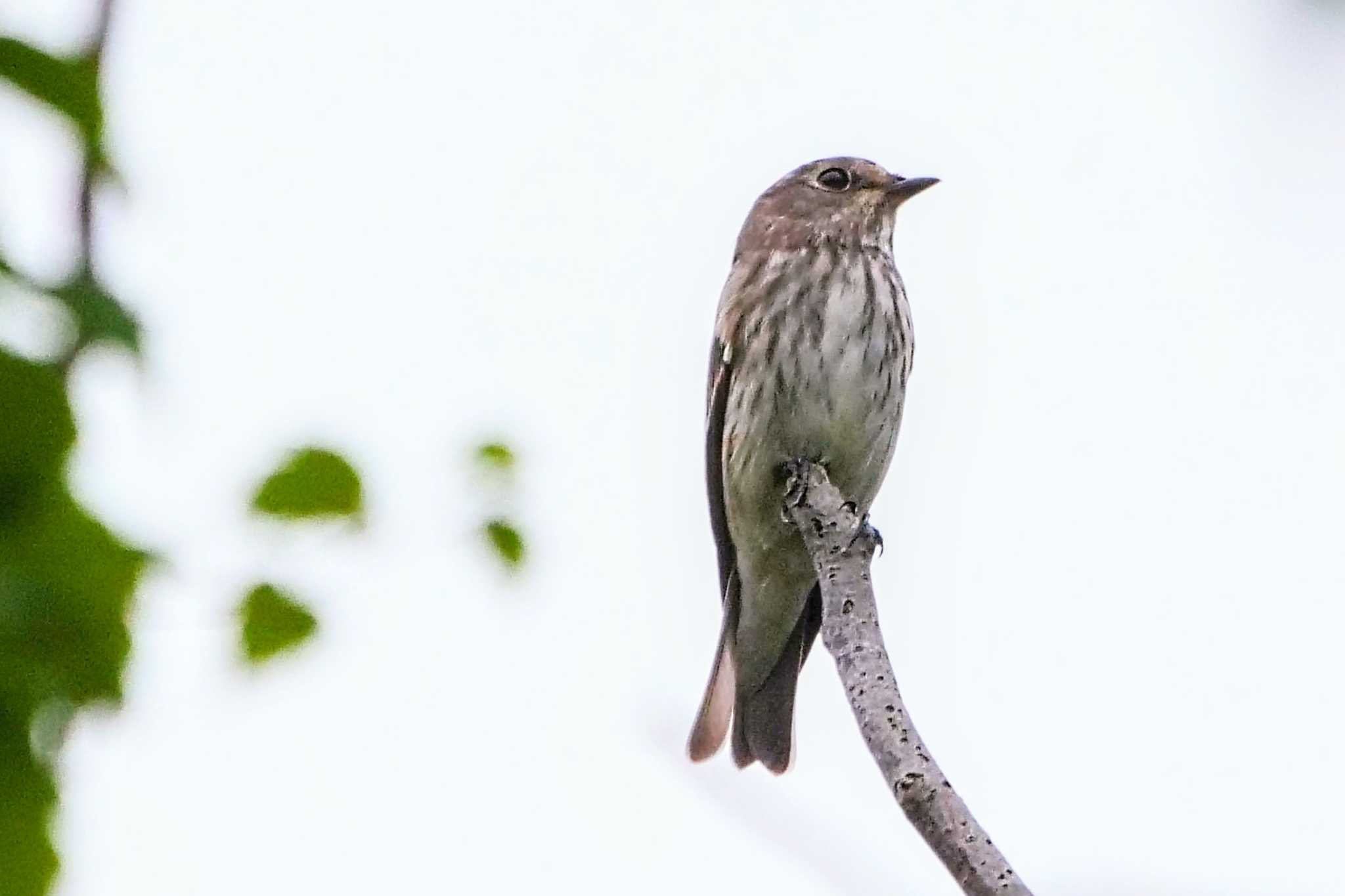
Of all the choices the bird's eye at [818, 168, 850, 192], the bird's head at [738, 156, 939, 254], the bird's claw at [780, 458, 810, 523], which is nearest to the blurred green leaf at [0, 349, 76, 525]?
the bird's claw at [780, 458, 810, 523]

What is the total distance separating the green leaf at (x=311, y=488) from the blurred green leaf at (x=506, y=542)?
72 cm

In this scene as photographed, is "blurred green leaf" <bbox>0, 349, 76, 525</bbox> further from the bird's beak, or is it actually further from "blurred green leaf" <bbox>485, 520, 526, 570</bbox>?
the bird's beak

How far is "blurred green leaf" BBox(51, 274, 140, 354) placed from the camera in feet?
5.76

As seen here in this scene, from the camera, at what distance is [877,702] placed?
3637 mm

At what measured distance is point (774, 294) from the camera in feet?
23.9

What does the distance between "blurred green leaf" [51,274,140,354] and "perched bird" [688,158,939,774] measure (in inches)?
205

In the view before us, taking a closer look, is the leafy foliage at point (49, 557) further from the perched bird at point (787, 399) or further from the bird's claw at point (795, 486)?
the perched bird at point (787, 399)

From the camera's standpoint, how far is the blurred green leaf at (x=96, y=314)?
176 cm

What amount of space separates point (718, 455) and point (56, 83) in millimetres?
5899

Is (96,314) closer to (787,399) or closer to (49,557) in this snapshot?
(49,557)

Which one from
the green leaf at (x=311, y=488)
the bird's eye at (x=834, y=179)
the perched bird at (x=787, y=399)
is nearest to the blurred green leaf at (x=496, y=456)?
the green leaf at (x=311, y=488)

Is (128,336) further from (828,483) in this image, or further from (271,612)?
(828,483)

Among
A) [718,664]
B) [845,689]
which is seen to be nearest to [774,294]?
[718,664]

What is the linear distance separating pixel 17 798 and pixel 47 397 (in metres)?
0.42
